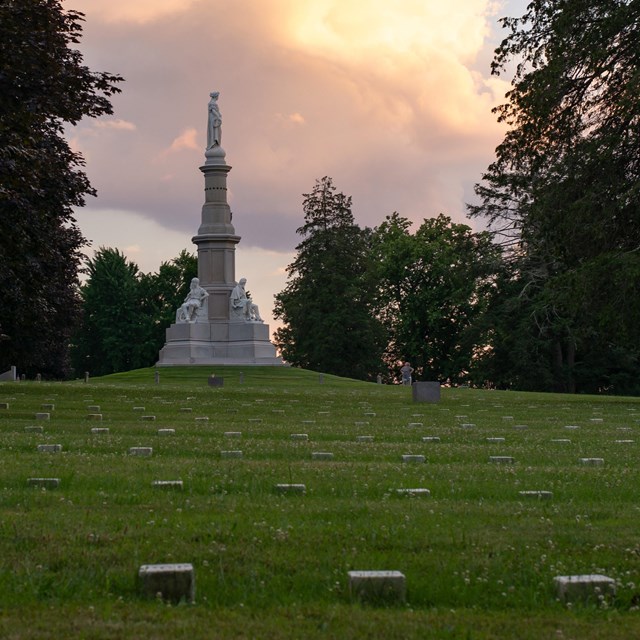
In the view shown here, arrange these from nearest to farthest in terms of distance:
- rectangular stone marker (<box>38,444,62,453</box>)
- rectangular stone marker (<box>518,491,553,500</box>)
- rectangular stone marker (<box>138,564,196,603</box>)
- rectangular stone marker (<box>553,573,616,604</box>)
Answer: rectangular stone marker (<box>138,564,196,603</box>) < rectangular stone marker (<box>553,573,616,604</box>) < rectangular stone marker (<box>518,491,553,500</box>) < rectangular stone marker (<box>38,444,62,453</box>)

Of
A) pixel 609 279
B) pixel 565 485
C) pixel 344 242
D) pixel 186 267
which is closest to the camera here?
pixel 565 485

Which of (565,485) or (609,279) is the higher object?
(609,279)

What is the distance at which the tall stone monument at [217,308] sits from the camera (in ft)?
257

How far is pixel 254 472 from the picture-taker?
12.5 m

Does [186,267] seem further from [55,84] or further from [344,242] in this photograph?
[55,84]

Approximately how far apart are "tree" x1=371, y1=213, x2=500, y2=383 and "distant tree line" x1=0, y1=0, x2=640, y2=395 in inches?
6.4

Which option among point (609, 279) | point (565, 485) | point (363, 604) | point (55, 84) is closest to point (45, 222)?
point (55, 84)

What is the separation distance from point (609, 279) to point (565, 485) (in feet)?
81.4

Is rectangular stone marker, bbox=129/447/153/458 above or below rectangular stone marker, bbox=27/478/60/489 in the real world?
above

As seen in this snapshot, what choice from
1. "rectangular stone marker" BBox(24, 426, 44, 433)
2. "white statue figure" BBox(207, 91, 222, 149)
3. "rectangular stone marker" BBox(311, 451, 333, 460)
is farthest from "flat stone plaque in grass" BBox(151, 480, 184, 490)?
"white statue figure" BBox(207, 91, 222, 149)

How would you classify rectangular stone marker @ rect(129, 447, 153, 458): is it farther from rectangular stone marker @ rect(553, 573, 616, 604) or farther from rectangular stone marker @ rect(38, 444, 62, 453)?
rectangular stone marker @ rect(553, 573, 616, 604)

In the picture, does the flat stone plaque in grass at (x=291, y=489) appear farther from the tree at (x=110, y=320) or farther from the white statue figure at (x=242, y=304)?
the tree at (x=110, y=320)

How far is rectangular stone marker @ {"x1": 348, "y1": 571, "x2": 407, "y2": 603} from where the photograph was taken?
6.52m

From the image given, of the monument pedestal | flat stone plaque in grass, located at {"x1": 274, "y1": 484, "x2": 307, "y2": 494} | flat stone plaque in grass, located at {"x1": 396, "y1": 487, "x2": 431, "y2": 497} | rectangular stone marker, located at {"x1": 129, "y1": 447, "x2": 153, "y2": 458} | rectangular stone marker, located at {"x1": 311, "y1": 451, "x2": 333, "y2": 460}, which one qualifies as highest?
the monument pedestal
